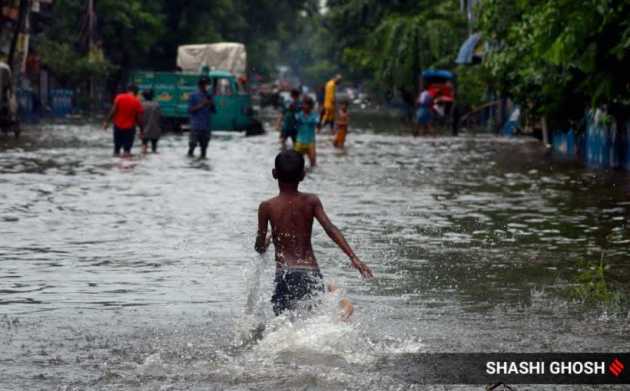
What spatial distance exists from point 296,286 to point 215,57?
47.0m

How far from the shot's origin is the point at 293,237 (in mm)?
8039

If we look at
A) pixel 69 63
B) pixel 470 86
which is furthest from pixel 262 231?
pixel 69 63

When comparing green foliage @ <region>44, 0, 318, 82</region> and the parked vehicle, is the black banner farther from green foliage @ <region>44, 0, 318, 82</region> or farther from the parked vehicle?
green foliage @ <region>44, 0, 318, 82</region>

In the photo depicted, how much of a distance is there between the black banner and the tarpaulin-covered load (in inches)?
1832

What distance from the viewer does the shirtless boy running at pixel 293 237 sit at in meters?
7.92

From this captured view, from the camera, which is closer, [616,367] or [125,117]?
[616,367]

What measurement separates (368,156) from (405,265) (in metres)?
18.2

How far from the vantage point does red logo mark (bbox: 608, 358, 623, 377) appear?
24.2 ft

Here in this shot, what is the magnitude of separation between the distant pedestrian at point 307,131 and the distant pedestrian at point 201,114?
323cm

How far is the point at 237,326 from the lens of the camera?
28.5 ft

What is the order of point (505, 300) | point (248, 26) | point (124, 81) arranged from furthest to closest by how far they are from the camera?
point (248, 26) → point (124, 81) → point (505, 300)

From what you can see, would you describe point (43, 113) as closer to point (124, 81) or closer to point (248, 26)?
point (124, 81)

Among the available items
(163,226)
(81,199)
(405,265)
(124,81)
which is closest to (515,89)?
(81,199)

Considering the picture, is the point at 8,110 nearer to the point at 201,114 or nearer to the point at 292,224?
the point at 201,114
